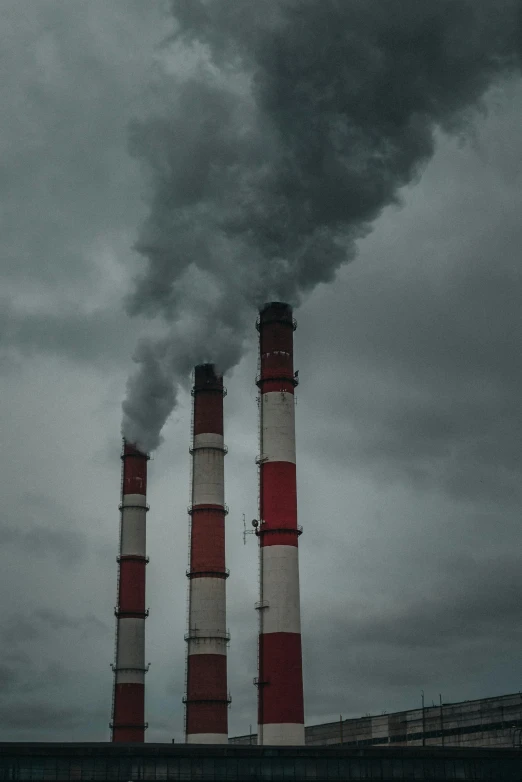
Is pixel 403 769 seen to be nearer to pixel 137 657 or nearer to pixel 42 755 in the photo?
pixel 42 755

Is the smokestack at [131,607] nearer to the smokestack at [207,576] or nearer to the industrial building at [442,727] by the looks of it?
the smokestack at [207,576]

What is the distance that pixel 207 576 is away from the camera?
53375 millimetres

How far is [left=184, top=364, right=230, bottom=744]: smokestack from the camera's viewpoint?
2009 inches

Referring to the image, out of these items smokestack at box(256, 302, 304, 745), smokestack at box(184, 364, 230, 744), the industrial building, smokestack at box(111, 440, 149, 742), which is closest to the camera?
smokestack at box(256, 302, 304, 745)

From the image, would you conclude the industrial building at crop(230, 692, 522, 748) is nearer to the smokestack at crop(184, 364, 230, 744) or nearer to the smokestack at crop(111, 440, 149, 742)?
the smokestack at crop(184, 364, 230, 744)

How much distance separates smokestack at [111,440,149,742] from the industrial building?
48.7 feet

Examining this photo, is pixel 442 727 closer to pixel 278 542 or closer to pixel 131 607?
pixel 131 607

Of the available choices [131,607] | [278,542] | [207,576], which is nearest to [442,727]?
[207,576]

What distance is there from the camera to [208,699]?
2012 inches

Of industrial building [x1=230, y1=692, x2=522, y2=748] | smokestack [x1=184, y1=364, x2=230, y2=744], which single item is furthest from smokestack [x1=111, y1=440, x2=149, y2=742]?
industrial building [x1=230, y1=692, x2=522, y2=748]

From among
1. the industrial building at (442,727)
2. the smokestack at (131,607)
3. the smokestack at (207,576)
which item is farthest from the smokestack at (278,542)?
the smokestack at (131,607)

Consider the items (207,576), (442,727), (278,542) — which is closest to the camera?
(278,542)

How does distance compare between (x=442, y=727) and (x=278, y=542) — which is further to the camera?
(x=442, y=727)

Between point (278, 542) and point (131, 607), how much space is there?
1969 centimetres
